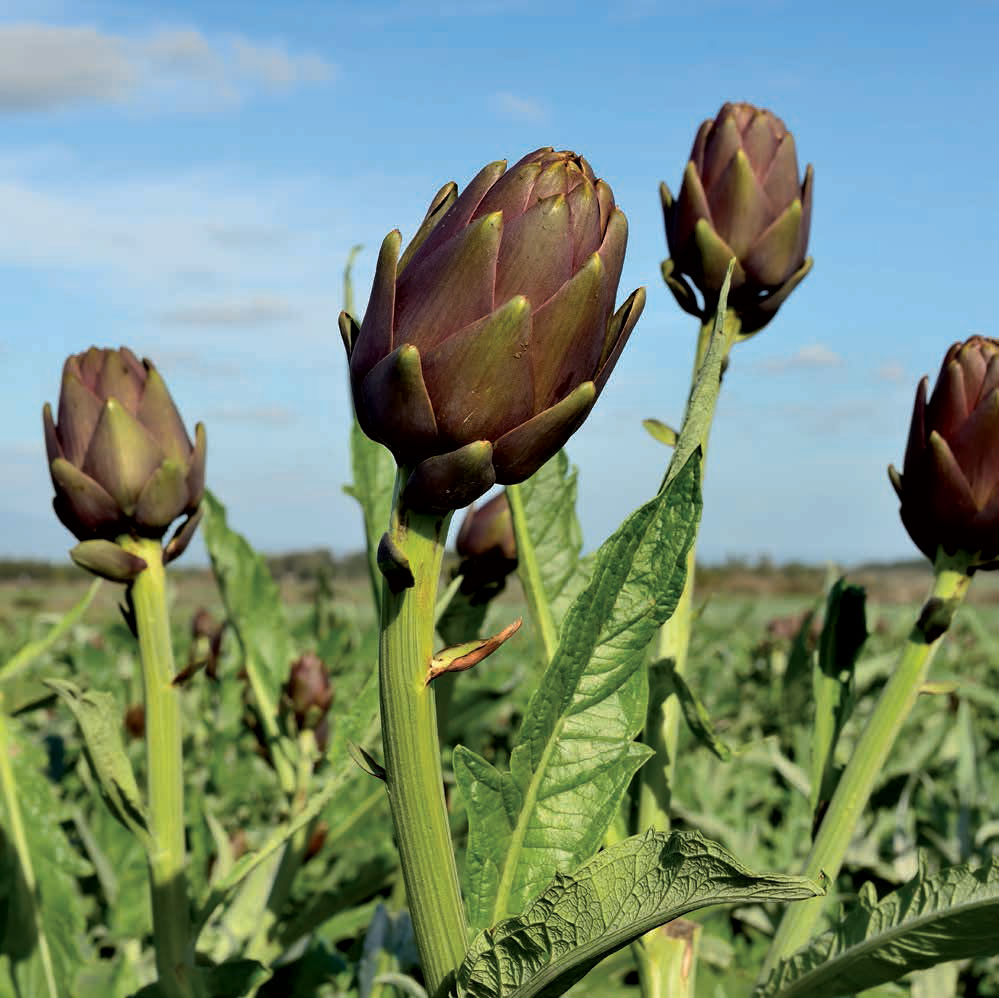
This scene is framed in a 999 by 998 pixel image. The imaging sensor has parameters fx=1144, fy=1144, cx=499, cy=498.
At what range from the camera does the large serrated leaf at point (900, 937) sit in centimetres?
59

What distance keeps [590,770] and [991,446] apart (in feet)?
1.13

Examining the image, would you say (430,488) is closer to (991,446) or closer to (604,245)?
(604,245)

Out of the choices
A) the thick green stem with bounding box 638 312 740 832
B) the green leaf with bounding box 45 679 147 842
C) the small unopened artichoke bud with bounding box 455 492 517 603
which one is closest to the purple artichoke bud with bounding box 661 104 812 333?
the thick green stem with bounding box 638 312 740 832

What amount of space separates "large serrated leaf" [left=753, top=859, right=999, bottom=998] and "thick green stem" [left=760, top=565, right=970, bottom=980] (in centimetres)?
5

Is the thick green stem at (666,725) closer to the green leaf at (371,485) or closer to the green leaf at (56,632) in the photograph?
the green leaf at (371,485)

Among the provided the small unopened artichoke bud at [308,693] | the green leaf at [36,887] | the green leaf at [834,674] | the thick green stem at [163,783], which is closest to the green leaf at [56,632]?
the green leaf at [36,887]

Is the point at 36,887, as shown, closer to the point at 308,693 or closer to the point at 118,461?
the point at 308,693

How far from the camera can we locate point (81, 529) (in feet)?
2.63

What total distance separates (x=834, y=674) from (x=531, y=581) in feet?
0.76

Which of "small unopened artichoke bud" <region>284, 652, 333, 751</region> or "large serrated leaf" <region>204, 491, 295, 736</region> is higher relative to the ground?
"large serrated leaf" <region>204, 491, 295, 736</region>

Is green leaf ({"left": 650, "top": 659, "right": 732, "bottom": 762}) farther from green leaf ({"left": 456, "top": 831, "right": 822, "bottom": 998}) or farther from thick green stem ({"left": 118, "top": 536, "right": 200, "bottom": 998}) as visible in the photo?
thick green stem ({"left": 118, "top": 536, "right": 200, "bottom": 998})

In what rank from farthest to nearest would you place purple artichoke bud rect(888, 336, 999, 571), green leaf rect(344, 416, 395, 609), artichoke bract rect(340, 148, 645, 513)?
green leaf rect(344, 416, 395, 609)
purple artichoke bud rect(888, 336, 999, 571)
artichoke bract rect(340, 148, 645, 513)

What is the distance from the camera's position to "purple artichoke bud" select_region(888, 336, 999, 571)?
0.71 meters

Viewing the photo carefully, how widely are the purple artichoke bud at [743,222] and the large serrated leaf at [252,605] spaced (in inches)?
19.8
